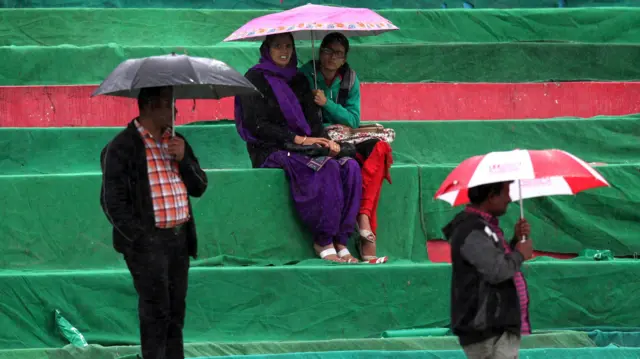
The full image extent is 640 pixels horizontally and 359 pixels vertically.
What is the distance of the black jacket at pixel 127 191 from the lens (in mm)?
5191

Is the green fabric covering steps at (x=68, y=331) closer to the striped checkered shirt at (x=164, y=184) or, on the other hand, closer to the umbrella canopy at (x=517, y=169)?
the striped checkered shirt at (x=164, y=184)

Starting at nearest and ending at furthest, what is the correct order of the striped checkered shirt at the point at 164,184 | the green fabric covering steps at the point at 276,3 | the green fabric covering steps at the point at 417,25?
the striped checkered shirt at the point at 164,184, the green fabric covering steps at the point at 417,25, the green fabric covering steps at the point at 276,3

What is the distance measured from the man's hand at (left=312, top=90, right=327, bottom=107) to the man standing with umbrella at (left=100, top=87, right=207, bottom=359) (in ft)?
6.99

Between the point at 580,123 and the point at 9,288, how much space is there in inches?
171

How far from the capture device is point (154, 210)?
17.3ft

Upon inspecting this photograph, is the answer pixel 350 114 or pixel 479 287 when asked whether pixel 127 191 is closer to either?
pixel 479 287

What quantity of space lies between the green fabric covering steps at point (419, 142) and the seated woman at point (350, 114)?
834 mm

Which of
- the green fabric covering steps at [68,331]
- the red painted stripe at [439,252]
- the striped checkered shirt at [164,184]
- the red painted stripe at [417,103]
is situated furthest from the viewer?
the red painted stripe at [417,103]

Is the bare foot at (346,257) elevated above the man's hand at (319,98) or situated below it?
below

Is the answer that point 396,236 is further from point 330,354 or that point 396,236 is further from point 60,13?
point 60,13

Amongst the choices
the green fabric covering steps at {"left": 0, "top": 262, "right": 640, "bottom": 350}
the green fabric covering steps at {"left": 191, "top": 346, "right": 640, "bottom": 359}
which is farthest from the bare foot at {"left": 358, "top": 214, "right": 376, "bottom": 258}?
the green fabric covering steps at {"left": 191, "top": 346, "right": 640, "bottom": 359}

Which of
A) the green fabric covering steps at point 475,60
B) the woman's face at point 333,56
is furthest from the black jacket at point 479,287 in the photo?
the green fabric covering steps at point 475,60

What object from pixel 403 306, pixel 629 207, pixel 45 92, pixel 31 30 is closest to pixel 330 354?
pixel 403 306

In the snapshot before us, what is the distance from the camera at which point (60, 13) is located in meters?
9.91
